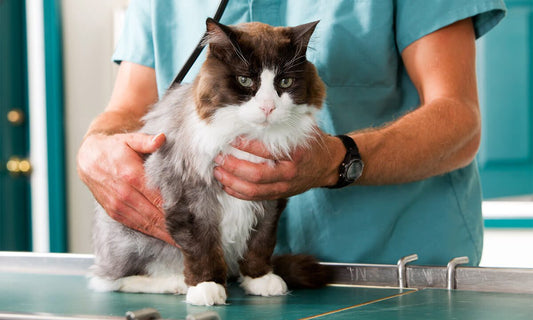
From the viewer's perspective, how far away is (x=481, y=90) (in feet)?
10.6

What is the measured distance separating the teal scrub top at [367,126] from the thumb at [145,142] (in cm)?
38

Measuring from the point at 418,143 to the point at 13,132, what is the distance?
3029 mm

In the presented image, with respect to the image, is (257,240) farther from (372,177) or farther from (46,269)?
(46,269)

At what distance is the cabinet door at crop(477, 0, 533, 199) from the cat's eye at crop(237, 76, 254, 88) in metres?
2.32

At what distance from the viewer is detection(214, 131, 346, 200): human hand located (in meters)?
1.23

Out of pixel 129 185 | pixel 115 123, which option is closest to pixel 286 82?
pixel 129 185

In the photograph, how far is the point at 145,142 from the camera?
1.35 m

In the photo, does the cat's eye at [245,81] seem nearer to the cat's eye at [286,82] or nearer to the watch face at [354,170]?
the cat's eye at [286,82]

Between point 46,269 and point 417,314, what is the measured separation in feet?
3.32

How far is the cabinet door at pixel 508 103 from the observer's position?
321 centimetres

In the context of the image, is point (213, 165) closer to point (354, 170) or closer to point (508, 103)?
point (354, 170)

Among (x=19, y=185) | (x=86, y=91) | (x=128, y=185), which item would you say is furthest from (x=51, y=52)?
(x=128, y=185)

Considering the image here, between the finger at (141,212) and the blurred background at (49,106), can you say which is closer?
the finger at (141,212)

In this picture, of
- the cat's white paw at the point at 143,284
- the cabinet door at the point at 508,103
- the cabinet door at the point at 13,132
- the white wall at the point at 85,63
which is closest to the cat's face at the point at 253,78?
the cat's white paw at the point at 143,284
